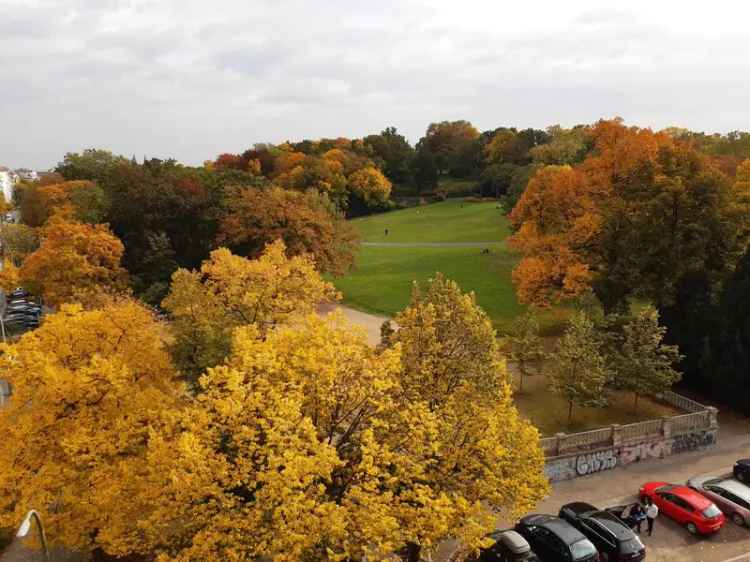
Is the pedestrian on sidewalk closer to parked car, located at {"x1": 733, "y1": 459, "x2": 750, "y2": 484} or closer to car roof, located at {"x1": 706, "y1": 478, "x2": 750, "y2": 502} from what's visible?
car roof, located at {"x1": 706, "y1": 478, "x2": 750, "y2": 502}

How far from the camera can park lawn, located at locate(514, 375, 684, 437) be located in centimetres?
2703

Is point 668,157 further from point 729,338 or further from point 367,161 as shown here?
point 367,161

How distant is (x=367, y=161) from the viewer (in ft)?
358

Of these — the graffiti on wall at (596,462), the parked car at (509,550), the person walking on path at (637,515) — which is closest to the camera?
the parked car at (509,550)

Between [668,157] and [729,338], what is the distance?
11492 mm

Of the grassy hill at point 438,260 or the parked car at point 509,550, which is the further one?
the grassy hill at point 438,260

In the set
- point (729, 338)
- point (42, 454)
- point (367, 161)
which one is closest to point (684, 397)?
point (729, 338)

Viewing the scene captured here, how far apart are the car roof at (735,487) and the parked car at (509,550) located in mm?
8708

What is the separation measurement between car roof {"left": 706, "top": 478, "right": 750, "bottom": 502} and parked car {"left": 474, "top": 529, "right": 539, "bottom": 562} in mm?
8708

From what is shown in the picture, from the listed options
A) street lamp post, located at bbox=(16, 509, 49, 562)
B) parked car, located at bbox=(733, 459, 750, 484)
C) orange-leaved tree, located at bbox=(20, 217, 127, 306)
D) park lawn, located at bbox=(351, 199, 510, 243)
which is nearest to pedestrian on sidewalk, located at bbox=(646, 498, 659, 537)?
parked car, located at bbox=(733, 459, 750, 484)

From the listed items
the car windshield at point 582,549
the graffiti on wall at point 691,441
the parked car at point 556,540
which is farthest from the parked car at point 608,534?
the graffiti on wall at point 691,441

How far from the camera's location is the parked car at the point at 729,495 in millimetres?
20578

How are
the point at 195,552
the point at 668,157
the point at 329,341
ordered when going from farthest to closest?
the point at 668,157 < the point at 329,341 < the point at 195,552

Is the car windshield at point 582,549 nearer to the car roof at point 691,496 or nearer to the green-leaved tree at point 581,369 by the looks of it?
the car roof at point 691,496
